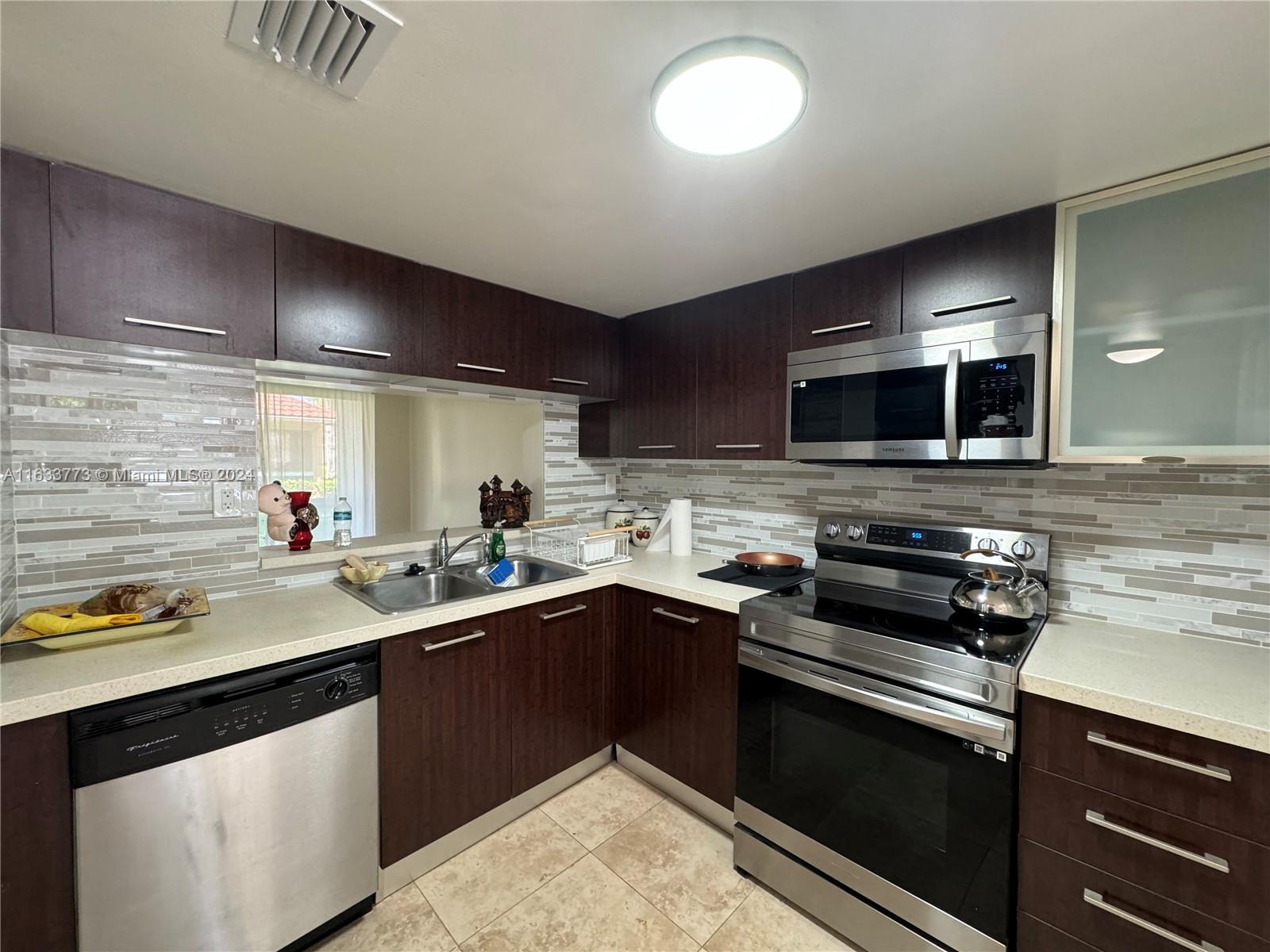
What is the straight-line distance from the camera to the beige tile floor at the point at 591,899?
4.90 feet

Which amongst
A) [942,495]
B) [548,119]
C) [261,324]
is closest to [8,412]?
[261,324]

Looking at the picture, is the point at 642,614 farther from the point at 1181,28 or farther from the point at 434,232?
the point at 1181,28

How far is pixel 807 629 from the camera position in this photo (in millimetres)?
1588

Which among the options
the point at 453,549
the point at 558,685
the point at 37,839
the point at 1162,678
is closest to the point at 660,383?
the point at 453,549

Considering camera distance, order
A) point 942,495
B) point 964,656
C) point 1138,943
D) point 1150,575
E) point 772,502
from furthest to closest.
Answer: point 772,502 → point 942,495 → point 1150,575 → point 964,656 → point 1138,943

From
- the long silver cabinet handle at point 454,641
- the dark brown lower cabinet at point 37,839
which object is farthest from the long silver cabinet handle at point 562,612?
the dark brown lower cabinet at point 37,839

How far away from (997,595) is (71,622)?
2.49 metres

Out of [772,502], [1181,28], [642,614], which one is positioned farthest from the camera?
[772,502]

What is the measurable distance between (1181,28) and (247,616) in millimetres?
2545

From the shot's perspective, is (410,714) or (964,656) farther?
(410,714)

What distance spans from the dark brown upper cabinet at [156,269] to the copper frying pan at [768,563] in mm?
1916

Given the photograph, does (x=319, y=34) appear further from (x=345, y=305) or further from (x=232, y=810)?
(x=232, y=810)

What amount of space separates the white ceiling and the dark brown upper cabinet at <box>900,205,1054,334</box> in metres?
0.06

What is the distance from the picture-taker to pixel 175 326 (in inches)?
57.2
